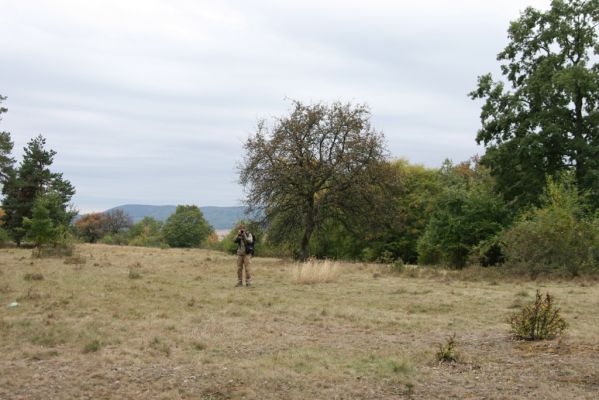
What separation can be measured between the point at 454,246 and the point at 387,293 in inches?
614

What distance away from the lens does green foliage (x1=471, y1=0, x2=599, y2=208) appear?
27172 mm

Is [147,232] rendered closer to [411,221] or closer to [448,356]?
[411,221]

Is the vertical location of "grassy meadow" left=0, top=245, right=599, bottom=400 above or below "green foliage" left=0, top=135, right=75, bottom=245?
below

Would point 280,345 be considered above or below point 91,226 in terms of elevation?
below

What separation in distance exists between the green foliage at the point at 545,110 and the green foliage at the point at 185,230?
190 feet

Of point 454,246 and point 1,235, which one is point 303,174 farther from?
point 1,235

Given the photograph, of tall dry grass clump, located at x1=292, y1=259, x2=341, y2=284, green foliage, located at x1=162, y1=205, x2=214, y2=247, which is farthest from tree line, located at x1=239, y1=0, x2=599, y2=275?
green foliage, located at x1=162, y1=205, x2=214, y2=247

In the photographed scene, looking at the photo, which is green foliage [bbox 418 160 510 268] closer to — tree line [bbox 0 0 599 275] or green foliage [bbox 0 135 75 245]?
tree line [bbox 0 0 599 275]

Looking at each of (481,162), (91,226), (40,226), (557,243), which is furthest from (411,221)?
(91,226)

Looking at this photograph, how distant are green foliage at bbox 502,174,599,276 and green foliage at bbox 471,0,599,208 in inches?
254

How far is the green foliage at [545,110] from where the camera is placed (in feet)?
89.1

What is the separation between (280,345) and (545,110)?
2523 cm

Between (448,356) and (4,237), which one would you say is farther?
(4,237)

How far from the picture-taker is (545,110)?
28328mm
